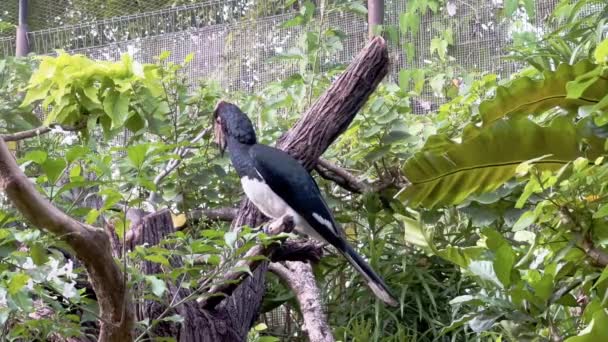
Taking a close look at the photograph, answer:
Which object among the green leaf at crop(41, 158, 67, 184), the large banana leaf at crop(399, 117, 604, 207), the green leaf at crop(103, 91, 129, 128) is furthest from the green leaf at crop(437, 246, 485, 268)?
the green leaf at crop(103, 91, 129, 128)

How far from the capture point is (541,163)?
1.60 metres

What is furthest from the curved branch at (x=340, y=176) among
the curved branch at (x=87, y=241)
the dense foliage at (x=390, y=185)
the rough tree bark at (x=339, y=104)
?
the curved branch at (x=87, y=241)

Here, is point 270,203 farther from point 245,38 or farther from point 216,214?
point 245,38

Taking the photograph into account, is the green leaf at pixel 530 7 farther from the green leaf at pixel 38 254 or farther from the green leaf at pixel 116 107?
the green leaf at pixel 38 254

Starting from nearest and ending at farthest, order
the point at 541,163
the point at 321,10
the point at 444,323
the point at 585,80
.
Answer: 1. the point at 585,80
2. the point at 541,163
3. the point at 444,323
4. the point at 321,10

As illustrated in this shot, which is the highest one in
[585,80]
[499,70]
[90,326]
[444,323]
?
[585,80]

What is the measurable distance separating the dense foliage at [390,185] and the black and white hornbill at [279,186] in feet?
0.33

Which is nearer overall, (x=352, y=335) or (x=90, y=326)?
(x=90, y=326)

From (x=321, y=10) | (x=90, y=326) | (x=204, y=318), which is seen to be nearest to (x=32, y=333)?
(x=90, y=326)

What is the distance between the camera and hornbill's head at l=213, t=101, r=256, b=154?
2416mm

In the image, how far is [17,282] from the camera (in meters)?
1.14

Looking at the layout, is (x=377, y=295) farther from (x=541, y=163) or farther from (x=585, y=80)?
(x=585, y=80)

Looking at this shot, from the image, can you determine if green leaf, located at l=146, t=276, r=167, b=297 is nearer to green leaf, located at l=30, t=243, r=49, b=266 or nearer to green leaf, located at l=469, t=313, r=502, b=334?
green leaf, located at l=30, t=243, r=49, b=266

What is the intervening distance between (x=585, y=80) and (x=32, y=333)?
85 centimetres
